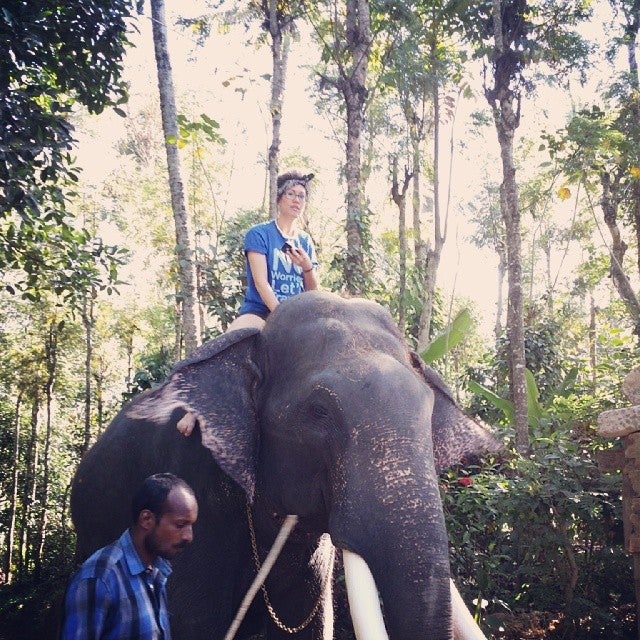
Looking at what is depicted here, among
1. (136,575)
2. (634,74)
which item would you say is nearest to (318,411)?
(136,575)

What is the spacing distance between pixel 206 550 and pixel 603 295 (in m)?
23.8

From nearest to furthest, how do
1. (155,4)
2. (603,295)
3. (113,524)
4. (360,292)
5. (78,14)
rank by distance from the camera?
(113,524) → (78,14) → (155,4) → (360,292) → (603,295)

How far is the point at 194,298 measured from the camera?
20.5 ft

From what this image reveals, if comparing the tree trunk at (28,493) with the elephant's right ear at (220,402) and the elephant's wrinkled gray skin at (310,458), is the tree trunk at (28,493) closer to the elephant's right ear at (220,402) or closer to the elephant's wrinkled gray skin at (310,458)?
the elephant's wrinkled gray skin at (310,458)

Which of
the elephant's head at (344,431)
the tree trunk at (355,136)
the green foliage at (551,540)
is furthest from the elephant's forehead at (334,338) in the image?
the tree trunk at (355,136)

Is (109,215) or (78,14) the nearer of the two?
(78,14)

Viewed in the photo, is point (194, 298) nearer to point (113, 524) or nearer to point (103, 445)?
point (103, 445)

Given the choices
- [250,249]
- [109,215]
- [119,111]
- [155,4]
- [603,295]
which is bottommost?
[250,249]

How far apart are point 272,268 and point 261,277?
16 cm

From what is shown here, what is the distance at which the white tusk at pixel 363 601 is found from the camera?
1928 mm

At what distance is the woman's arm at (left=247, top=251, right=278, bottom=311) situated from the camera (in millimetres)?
3480

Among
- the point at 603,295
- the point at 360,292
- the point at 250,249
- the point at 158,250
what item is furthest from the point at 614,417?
the point at 603,295

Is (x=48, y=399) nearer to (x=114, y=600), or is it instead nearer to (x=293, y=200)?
(x=293, y=200)

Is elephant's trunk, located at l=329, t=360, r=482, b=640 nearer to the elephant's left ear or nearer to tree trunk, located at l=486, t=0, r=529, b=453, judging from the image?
the elephant's left ear
